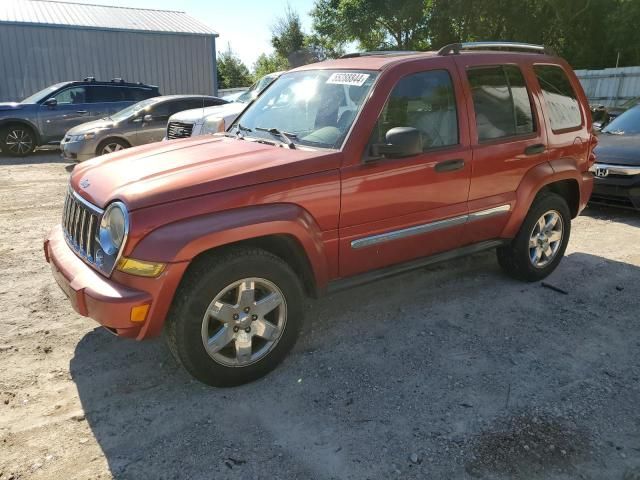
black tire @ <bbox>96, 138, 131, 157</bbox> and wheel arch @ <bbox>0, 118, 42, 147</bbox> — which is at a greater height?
wheel arch @ <bbox>0, 118, 42, 147</bbox>

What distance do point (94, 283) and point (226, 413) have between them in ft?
3.32

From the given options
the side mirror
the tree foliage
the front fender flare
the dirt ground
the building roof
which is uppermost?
the tree foliage

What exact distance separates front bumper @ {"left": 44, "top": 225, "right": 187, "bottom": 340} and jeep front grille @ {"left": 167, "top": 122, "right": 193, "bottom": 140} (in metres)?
6.74

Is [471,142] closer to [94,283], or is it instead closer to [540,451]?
[540,451]

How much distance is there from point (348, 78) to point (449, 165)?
3.14 feet

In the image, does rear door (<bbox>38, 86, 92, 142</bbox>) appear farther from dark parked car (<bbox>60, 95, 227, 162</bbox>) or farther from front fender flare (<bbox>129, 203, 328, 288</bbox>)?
front fender flare (<bbox>129, 203, 328, 288</bbox>)

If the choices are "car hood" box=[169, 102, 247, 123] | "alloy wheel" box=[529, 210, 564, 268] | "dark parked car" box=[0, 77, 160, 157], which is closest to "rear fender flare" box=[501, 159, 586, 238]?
"alloy wheel" box=[529, 210, 564, 268]

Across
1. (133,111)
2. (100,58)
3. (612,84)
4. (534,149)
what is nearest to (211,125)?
(133,111)

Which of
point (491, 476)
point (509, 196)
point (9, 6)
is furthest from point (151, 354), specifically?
point (9, 6)

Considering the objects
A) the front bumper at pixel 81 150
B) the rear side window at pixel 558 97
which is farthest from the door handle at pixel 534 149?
the front bumper at pixel 81 150

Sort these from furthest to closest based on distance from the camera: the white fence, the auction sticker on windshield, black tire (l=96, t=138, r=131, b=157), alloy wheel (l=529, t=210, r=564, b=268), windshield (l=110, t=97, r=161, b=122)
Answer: the white fence, windshield (l=110, t=97, r=161, b=122), black tire (l=96, t=138, r=131, b=157), alloy wheel (l=529, t=210, r=564, b=268), the auction sticker on windshield

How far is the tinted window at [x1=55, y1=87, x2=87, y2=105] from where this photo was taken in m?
12.7

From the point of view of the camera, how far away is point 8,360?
3.40 meters

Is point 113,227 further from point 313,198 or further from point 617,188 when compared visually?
point 617,188
